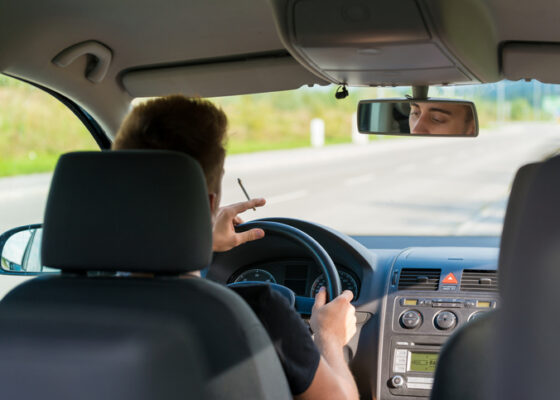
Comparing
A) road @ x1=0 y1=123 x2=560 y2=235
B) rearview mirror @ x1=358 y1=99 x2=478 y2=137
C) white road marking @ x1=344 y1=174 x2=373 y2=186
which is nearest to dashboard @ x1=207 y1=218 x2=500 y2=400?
rearview mirror @ x1=358 y1=99 x2=478 y2=137

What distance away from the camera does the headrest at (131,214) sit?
2.01m

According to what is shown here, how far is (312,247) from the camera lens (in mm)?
3533

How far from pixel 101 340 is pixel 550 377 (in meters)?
1.04

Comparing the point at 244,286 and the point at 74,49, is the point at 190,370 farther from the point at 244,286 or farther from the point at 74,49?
the point at 74,49

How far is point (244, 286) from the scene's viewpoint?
2283 mm

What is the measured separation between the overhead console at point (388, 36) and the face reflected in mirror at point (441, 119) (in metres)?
0.34

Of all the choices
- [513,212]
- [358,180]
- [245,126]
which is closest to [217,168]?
[513,212]

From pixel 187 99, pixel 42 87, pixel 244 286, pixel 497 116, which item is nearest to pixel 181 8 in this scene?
pixel 42 87

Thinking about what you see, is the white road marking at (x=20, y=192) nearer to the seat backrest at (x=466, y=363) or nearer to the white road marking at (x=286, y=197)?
the white road marking at (x=286, y=197)

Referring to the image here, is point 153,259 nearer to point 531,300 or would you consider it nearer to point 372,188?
point 531,300

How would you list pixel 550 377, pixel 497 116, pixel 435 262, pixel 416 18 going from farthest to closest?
pixel 497 116 → pixel 435 262 → pixel 416 18 → pixel 550 377

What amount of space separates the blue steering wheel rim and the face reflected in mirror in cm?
77

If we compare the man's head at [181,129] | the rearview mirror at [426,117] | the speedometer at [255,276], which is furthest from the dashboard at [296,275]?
the man's head at [181,129]

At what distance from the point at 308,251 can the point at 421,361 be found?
3.00 ft
